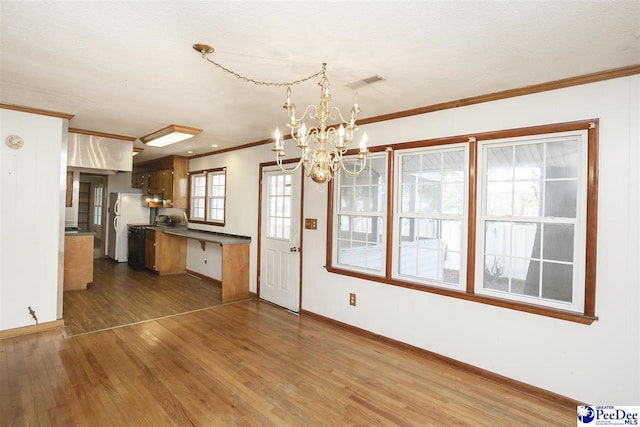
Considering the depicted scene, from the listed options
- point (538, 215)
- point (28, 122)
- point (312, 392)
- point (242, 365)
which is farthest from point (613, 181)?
point (28, 122)

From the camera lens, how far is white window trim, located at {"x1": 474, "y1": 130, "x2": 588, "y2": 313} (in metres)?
2.53

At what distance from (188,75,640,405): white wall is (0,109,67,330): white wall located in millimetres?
3591

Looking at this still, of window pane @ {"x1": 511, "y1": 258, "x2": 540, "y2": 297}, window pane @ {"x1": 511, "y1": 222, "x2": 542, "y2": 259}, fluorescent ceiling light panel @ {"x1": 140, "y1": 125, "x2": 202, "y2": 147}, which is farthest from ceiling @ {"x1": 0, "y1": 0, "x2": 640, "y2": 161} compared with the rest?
window pane @ {"x1": 511, "y1": 258, "x2": 540, "y2": 297}

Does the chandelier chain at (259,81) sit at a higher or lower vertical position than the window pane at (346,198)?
higher

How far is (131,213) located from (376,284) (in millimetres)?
6551

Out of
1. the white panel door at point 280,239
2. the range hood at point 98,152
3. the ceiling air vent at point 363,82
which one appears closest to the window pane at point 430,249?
the ceiling air vent at point 363,82

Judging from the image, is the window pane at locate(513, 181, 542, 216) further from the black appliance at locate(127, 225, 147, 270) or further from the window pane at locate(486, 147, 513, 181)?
the black appliance at locate(127, 225, 147, 270)

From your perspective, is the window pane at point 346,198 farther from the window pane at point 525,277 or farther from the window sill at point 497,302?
the window pane at point 525,277

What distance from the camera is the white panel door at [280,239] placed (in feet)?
15.3

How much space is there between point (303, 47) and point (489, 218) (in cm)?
215

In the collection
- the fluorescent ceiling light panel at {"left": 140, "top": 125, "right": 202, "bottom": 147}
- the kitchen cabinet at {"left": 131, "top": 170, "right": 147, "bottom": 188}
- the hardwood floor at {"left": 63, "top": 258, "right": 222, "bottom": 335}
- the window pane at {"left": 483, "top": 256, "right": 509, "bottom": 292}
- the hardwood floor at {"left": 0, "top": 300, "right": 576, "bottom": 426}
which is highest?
the fluorescent ceiling light panel at {"left": 140, "top": 125, "right": 202, "bottom": 147}
